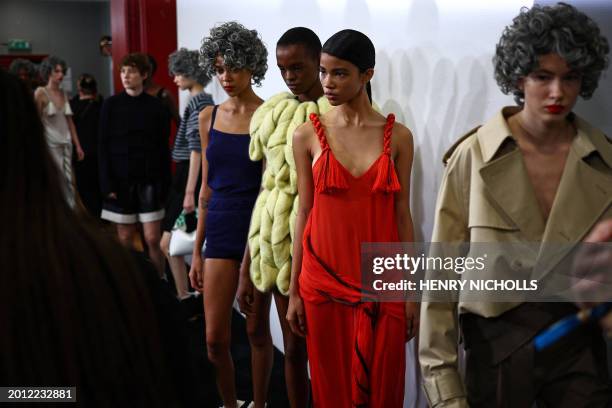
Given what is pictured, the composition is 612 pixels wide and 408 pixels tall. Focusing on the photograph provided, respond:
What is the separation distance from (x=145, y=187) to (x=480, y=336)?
12.7 ft

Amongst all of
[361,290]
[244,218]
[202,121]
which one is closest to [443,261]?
[361,290]

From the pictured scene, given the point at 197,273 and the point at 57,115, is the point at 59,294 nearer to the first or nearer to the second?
the point at 197,273

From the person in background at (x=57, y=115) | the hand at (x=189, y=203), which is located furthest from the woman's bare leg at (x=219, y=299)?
the person in background at (x=57, y=115)

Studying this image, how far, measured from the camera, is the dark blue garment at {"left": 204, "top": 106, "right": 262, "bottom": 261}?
328 cm

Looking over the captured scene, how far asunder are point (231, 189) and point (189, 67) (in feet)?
7.08

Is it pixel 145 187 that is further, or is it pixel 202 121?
pixel 145 187

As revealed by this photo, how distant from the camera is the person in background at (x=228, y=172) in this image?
3287 millimetres

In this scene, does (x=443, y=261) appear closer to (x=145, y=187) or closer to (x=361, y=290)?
(x=361, y=290)

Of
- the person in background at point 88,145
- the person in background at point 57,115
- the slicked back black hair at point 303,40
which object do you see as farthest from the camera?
the person in background at point 88,145

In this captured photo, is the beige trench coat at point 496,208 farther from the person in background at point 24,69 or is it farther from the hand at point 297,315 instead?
the person in background at point 24,69

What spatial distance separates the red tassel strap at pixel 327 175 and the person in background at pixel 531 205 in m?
0.57

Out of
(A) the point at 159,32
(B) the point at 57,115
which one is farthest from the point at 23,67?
(A) the point at 159,32

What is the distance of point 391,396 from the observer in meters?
2.53

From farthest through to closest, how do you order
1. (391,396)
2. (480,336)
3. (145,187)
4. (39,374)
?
(145,187) → (391,396) → (480,336) → (39,374)
